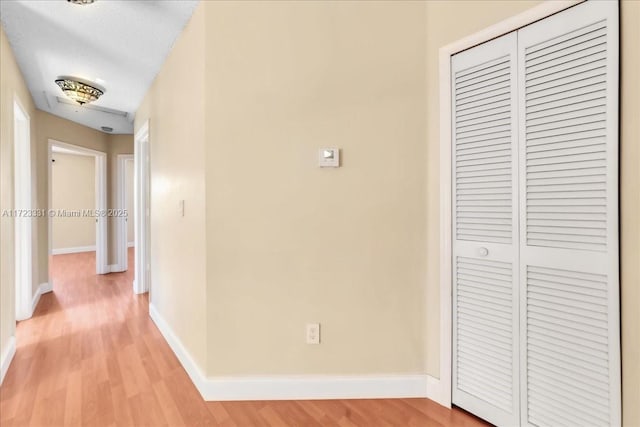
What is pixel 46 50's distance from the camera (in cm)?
256

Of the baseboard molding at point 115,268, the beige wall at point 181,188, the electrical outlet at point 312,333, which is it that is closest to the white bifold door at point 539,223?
the electrical outlet at point 312,333

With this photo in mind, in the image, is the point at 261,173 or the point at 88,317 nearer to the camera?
the point at 261,173

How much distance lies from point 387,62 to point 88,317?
12.0ft

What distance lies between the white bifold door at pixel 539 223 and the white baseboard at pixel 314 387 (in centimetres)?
29

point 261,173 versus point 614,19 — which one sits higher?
point 614,19

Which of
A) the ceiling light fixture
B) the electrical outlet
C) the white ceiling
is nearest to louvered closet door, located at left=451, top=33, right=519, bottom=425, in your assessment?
the electrical outlet

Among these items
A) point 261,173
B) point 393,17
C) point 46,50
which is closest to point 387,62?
point 393,17

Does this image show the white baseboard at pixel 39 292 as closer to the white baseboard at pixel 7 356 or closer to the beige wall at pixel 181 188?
the white baseboard at pixel 7 356

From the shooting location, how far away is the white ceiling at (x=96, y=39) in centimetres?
204

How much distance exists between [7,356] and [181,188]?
1.68 meters

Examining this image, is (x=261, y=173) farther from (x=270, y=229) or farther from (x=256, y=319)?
(x=256, y=319)

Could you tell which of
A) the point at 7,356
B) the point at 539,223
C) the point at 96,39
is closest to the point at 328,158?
the point at 539,223

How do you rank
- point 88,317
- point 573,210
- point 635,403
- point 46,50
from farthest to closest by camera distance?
point 88,317 < point 46,50 < point 573,210 < point 635,403

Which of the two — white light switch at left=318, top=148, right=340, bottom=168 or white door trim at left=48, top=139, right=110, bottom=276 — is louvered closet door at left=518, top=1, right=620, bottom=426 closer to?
white light switch at left=318, top=148, right=340, bottom=168
